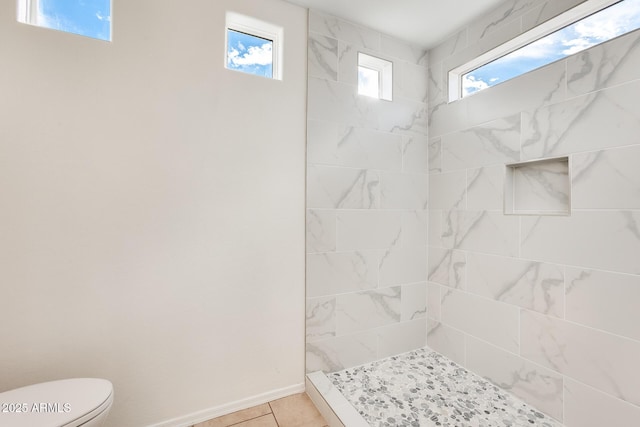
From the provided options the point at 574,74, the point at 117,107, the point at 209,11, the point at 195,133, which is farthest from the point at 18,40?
the point at 574,74

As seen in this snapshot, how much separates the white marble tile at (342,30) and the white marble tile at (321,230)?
1.31 meters

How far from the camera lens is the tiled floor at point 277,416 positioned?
161cm

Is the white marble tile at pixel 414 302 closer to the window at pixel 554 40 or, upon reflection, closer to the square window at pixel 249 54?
the window at pixel 554 40

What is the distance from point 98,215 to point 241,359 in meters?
1.19

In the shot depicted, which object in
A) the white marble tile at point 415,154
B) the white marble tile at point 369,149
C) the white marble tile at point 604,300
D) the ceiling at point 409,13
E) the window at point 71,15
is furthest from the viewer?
the white marble tile at point 415,154

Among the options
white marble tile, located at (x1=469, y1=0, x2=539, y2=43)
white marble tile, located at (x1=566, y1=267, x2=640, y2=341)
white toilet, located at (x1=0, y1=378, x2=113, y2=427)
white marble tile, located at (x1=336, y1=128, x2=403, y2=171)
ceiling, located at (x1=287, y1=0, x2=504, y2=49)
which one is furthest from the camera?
white marble tile, located at (x1=336, y1=128, x2=403, y2=171)

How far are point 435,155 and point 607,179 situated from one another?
3.70 feet

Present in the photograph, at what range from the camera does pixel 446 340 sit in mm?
2213

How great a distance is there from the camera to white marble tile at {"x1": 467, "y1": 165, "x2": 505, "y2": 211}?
1.84 metres

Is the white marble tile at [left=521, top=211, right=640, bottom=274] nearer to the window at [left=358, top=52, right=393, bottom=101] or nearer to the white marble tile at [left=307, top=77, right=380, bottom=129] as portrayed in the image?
the white marble tile at [left=307, top=77, right=380, bottom=129]

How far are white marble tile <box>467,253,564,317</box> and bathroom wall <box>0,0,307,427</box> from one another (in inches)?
50.7

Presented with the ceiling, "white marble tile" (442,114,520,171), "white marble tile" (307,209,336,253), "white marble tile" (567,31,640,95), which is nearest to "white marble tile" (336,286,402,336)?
"white marble tile" (307,209,336,253)

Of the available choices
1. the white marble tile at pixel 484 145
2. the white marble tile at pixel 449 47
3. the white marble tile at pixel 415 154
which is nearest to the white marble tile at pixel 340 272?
the white marble tile at pixel 415 154

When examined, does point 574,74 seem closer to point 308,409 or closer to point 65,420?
point 308,409
